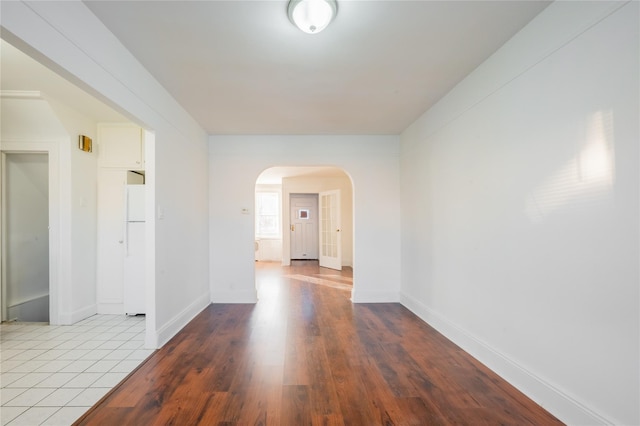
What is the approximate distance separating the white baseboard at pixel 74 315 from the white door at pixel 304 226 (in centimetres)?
559

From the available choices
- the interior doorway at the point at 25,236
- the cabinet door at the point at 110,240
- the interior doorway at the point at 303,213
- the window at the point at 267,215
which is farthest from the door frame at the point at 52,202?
the window at the point at 267,215

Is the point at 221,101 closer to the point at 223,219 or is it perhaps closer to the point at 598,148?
the point at 223,219

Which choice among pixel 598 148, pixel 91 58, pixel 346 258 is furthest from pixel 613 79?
pixel 346 258

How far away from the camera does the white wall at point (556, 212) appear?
4.43 feet

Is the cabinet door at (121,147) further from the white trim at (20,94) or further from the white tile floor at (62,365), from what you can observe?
the white tile floor at (62,365)

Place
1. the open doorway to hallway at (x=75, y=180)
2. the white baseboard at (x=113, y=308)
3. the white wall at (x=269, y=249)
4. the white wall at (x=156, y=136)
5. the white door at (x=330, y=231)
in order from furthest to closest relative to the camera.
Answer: the white wall at (x=269, y=249) → the white door at (x=330, y=231) → the white baseboard at (x=113, y=308) → the open doorway to hallway at (x=75, y=180) → the white wall at (x=156, y=136)

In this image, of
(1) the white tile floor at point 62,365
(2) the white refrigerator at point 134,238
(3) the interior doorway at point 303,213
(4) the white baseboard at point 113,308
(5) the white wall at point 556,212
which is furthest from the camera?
(3) the interior doorway at point 303,213

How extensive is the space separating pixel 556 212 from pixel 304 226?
24.1 ft

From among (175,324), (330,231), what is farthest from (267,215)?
(175,324)

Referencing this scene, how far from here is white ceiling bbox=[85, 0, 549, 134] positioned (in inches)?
68.4

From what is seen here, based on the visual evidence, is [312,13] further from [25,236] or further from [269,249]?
[269,249]

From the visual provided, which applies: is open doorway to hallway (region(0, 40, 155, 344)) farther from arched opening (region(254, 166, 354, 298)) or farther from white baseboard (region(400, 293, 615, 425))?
arched opening (region(254, 166, 354, 298))

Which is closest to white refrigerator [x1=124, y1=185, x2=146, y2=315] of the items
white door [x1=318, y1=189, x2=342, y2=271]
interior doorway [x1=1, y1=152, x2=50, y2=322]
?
interior doorway [x1=1, y1=152, x2=50, y2=322]

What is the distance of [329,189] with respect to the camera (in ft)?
25.3
